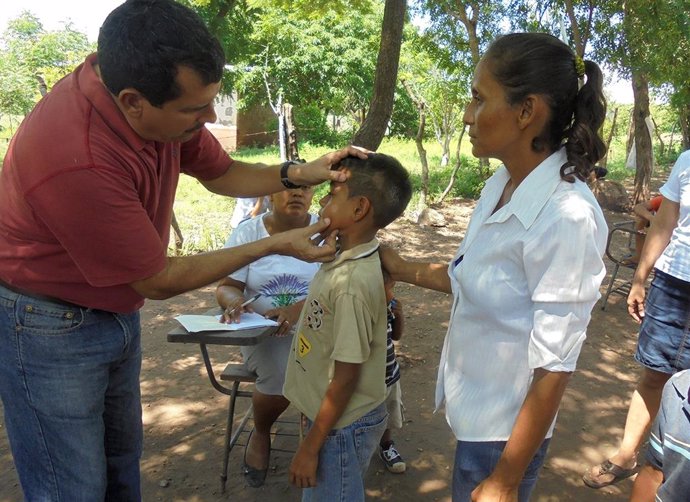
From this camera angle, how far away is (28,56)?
26.6 m

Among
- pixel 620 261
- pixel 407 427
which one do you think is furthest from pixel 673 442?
pixel 620 261

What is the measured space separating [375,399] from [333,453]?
0.74 feet

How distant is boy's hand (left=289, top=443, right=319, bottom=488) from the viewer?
180 cm

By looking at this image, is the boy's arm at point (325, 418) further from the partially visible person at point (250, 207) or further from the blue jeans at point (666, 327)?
the partially visible person at point (250, 207)

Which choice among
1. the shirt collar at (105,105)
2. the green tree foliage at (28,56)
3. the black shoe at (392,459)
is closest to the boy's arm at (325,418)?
the shirt collar at (105,105)

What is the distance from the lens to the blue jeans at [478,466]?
1.55m

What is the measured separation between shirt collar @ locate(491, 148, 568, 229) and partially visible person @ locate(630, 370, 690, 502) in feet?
1.71

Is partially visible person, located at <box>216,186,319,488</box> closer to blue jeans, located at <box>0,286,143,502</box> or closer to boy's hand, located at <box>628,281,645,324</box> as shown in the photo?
blue jeans, located at <box>0,286,143,502</box>

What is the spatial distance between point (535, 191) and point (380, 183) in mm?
633

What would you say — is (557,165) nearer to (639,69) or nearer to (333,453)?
(333,453)

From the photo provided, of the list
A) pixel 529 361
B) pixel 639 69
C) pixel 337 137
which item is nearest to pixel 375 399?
pixel 529 361

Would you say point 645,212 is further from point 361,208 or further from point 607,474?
point 361,208

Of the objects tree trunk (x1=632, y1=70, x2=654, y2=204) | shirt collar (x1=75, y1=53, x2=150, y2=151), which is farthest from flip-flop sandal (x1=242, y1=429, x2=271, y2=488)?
tree trunk (x1=632, y1=70, x2=654, y2=204)

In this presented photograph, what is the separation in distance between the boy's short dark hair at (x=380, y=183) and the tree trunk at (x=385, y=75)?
2358 mm
